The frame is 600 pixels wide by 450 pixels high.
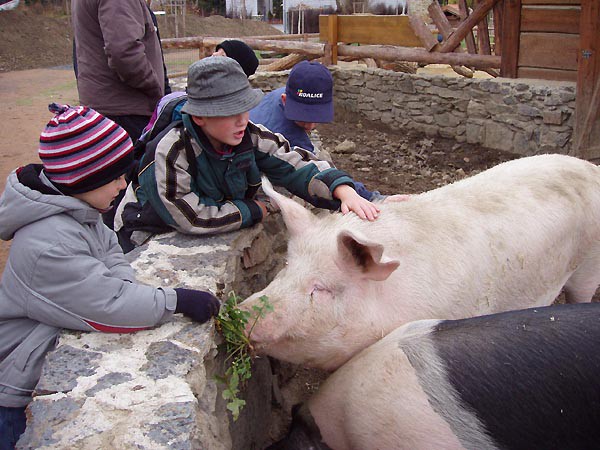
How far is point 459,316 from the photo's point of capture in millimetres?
2760

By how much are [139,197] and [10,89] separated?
14959mm

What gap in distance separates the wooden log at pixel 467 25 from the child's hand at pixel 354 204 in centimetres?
598

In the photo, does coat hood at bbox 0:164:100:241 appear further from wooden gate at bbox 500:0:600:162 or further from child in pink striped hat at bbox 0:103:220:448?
wooden gate at bbox 500:0:600:162

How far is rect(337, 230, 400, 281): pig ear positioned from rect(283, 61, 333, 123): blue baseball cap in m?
1.39

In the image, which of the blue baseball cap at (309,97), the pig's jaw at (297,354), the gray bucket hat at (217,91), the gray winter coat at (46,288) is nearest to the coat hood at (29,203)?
the gray winter coat at (46,288)

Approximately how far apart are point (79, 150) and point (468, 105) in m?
6.80

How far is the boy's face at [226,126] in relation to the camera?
9.07 ft

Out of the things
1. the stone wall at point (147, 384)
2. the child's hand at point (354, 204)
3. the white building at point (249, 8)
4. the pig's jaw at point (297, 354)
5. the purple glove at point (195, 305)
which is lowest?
the pig's jaw at point (297, 354)

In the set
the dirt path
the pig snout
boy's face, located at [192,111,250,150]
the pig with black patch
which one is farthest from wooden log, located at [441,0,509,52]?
the pig snout

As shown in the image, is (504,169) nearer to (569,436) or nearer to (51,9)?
(569,436)

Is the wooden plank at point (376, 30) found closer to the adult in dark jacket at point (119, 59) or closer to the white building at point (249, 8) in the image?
the adult in dark jacket at point (119, 59)

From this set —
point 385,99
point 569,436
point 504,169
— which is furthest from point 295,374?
point 385,99

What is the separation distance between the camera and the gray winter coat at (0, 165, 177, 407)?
6.57ft

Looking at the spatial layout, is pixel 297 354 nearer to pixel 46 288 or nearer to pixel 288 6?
pixel 46 288
